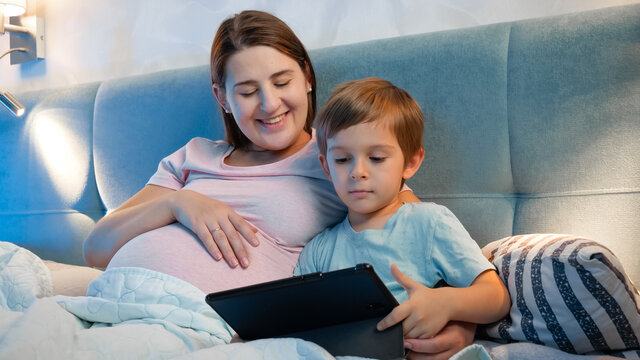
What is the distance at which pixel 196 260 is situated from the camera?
101cm

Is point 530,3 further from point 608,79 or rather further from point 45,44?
point 45,44

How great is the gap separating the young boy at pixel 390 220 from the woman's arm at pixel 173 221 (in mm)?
139

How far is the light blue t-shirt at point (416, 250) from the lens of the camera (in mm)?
879

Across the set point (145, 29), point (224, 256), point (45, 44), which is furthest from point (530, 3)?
point (45, 44)

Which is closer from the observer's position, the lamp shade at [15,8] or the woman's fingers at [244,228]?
the woman's fingers at [244,228]

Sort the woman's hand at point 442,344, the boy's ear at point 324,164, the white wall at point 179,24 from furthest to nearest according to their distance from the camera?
1. the white wall at point 179,24
2. the boy's ear at point 324,164
3. the woman's hand at point 442,344

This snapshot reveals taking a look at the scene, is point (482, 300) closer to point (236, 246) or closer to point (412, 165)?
point (412, 165)

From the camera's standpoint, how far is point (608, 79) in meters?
1.03

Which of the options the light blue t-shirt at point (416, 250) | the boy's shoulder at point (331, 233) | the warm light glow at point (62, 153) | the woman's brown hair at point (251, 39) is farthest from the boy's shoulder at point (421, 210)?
the warm light glow at point (62, 153)

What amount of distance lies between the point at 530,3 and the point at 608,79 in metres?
0.35

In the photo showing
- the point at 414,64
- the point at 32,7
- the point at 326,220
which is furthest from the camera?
the point at 32,7

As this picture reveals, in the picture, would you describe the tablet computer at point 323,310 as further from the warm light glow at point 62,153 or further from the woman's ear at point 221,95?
the warm light glow at point 62,153

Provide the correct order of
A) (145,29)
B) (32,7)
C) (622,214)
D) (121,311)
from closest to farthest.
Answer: (121,311), (622,214), (145,29), (32,7)

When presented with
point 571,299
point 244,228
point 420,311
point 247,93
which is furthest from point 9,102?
point 571,299
